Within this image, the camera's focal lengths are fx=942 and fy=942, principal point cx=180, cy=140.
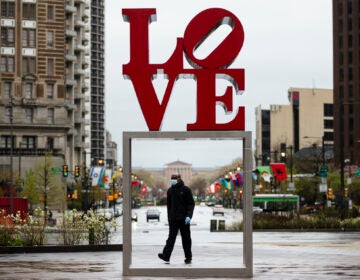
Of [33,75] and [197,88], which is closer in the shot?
[197,88]

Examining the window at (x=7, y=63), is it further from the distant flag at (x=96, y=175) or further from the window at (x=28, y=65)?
the distant flag at (x=96, y=175)

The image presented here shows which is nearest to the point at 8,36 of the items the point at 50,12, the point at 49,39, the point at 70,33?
the point at 49,39

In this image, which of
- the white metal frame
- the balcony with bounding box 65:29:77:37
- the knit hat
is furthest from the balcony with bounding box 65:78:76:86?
the white metal frame

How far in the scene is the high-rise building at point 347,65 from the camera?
188m

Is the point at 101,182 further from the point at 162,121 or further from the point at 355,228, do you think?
the point at 162,121

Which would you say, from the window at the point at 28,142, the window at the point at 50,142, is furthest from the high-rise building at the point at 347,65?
the window at the point at 28,142

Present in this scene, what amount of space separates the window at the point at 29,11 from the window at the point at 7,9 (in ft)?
4.83

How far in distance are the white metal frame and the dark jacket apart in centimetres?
130

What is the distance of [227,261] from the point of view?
22531 millimetres

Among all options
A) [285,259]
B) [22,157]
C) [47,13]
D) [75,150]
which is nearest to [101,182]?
[22,157]

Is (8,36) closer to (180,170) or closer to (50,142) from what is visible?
(50,142)

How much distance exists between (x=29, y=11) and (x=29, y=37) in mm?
3263

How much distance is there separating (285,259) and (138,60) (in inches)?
288

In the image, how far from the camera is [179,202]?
68.6 ft
